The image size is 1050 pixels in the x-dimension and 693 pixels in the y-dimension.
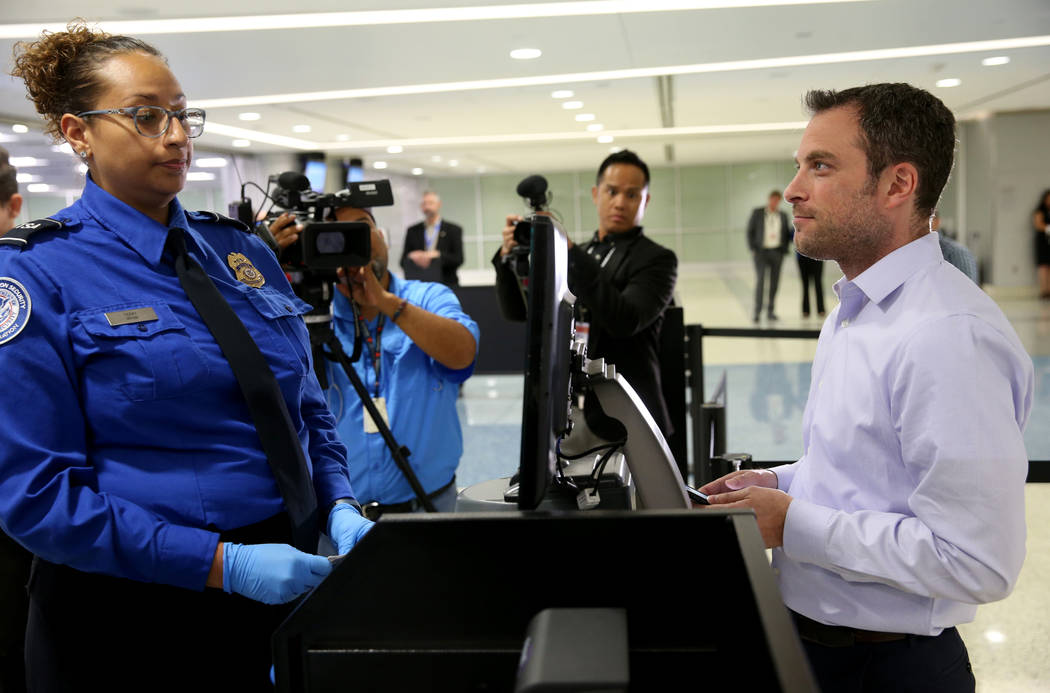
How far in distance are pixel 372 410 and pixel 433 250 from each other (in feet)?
22.5

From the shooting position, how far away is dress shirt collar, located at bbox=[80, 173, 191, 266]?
1.21m

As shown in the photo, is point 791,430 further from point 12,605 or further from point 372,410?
point 12,605

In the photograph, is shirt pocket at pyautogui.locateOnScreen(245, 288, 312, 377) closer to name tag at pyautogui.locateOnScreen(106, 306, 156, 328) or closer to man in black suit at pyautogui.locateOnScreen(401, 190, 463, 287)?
name tag at pyautogui.locateOnScreen(106, 306, 156, 328)

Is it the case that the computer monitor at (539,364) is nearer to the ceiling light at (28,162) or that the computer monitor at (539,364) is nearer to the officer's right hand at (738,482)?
the officer's right hand at (738,482)

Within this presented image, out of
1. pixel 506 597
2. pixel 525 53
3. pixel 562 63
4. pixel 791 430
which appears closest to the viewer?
pixel 506 597

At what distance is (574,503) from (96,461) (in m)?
0.65

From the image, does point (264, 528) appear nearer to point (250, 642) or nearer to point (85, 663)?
point (250, 642)

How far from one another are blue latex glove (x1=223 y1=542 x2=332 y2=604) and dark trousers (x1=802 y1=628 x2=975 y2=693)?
694 mm

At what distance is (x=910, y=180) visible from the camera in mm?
1180

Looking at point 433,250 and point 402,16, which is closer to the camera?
point 402,16

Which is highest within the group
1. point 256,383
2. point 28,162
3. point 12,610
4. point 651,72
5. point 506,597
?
point 651,72

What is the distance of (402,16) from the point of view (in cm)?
575

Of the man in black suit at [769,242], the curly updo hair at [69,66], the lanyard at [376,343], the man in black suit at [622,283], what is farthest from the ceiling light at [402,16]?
the man in black suit at [769,242]

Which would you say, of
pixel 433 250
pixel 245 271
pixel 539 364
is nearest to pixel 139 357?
pixel 245 271
